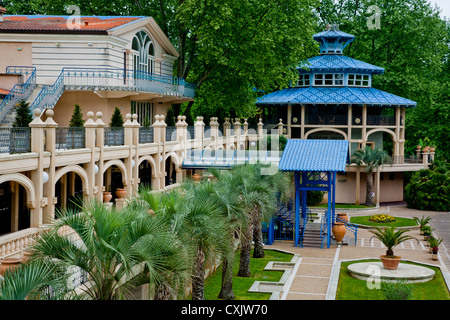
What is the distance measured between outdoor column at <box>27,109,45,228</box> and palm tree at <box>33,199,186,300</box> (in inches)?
285

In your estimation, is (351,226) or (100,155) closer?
(100,155)

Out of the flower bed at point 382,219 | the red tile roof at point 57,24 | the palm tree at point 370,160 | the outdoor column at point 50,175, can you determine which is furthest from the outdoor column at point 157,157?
the palm tree at point 370,160

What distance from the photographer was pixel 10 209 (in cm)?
2678

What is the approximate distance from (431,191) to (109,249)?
47.0 meters

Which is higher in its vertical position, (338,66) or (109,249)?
(338,66)

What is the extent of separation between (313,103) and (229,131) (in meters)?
13.1

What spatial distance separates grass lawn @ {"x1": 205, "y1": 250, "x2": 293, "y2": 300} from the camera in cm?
2656

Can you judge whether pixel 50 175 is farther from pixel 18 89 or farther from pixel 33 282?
pixel 18 89

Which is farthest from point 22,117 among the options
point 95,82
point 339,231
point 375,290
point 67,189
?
point 339,231

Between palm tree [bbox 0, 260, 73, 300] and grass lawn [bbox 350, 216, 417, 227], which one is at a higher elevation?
palm tree [bbox 0, 260, 73, 300]

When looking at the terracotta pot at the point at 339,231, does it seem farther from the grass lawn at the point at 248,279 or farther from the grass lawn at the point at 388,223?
the grass lawn at the point at 388,223

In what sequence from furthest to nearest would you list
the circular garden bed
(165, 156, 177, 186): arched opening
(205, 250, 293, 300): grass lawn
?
the circular garden bed
(165, 156, 177, 186): arched opening
(205, 250, 293, 300): grass lawn

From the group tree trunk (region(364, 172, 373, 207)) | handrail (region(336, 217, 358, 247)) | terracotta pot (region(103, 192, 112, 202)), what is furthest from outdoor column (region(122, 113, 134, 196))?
tree trunk (region(364, 172, 373, 207))

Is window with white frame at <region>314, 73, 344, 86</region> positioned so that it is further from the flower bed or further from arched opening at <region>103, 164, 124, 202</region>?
arched opening at <region>103, 164, 124, 202</region>
